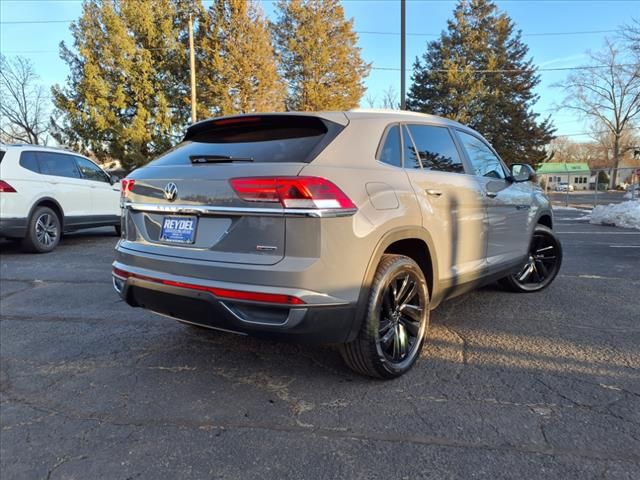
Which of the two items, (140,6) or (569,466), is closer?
(569,466)

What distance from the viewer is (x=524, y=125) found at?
109 feet

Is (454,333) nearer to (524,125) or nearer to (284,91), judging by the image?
(284,91)

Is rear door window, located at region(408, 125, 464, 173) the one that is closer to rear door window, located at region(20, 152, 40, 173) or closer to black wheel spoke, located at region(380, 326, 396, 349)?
black wheel spoke, located at region(380, 326, 396, 349)

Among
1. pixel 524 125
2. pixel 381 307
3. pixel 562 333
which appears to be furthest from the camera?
pixel 524 125

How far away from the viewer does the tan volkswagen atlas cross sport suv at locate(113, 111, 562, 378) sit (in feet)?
7.72

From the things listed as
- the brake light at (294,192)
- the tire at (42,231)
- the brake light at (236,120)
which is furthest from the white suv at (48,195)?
the brake light at (294,192)

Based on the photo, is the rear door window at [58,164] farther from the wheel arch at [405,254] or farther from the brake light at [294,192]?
the wheel arch at [405,254]

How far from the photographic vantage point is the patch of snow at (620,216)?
12.0 meters

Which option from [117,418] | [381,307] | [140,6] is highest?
[140,6]

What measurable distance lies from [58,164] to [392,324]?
24.3ft

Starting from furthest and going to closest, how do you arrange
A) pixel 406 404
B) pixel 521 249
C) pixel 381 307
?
pixel 521 249
pixel 381 307
pixel 406 404

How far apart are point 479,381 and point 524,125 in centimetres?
3476

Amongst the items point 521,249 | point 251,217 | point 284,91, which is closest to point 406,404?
point 251,217

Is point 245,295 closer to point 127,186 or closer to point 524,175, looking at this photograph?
point 127,186
